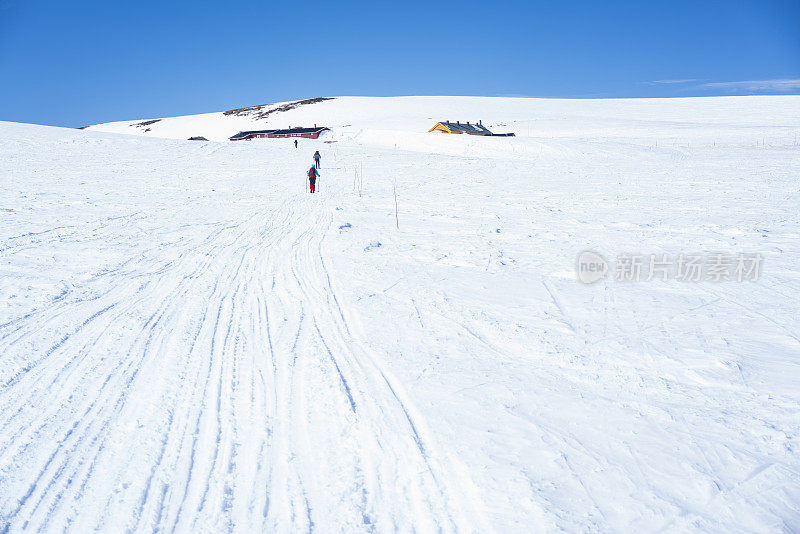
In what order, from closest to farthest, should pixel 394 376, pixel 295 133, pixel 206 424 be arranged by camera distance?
pixel 206 424 → pixel 394 376 → pixel 295 133

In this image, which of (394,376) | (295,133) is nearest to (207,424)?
(394,376)

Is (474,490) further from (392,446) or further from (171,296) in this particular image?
(171,296)

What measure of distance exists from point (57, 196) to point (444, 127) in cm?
4871

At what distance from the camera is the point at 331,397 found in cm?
426

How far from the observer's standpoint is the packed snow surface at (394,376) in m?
3.12

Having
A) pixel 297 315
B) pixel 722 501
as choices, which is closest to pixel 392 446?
pixel 722 501

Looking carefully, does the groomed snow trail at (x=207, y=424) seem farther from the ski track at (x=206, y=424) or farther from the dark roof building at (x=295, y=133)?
the dark roof building at (x=295, y=133)

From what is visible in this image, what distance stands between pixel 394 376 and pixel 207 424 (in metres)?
1.72

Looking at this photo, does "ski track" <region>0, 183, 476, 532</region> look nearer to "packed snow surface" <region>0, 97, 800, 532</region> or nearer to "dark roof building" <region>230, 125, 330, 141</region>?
"packed snow surface" <region>0, 97, 800, 532</region>

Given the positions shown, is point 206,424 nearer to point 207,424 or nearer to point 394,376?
point 207,424

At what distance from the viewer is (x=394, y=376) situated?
4.66 m

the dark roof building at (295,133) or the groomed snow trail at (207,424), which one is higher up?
the dark roof building at (295,133)

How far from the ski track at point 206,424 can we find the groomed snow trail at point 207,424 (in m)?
0.01

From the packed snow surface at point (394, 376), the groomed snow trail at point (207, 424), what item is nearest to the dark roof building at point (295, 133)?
the packed snow surface at point (394, 376)
